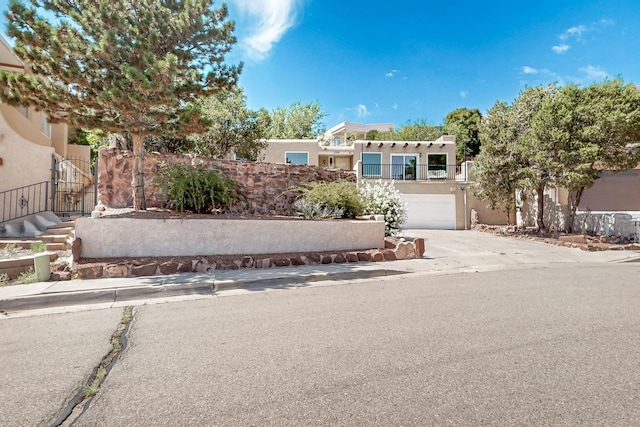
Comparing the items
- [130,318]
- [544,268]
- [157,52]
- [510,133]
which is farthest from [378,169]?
[130,318]

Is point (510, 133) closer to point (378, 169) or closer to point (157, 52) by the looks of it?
point (378, 169)

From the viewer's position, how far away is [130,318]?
15.1 ft

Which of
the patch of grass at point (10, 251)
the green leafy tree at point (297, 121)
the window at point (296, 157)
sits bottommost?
the patch of grass at point (10, 251)

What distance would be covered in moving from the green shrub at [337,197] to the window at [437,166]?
14.3 metres

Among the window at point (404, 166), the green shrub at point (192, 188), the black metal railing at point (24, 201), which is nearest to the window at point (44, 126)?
the black metal railing at point (24, 201)

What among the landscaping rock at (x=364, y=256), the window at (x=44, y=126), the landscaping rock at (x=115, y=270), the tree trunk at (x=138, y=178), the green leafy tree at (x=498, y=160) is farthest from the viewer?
the green leafy tree at (x=498, y=160)

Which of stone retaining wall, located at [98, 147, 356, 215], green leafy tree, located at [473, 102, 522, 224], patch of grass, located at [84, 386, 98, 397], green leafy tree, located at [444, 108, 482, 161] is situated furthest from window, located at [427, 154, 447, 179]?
patch of grass, located at [84, 386, 98, 397]

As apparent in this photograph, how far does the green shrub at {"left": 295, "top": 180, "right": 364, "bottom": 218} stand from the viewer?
10.1 m

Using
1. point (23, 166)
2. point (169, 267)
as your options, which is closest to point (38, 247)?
point (169, 267)

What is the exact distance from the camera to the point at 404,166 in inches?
936

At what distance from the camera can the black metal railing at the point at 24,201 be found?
32.4 feet

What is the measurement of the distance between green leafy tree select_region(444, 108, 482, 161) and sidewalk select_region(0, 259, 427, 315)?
31.8 m

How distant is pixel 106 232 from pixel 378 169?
743 inches

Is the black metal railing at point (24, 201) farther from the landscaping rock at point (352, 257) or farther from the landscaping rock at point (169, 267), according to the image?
the landscaping rock at point (352, 257)
